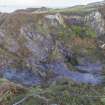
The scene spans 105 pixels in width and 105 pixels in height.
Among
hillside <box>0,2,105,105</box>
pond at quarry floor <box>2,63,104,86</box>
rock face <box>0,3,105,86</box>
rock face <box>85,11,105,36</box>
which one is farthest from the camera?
rock face <box>85,11,105,36</box>

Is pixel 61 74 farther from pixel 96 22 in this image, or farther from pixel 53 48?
pixel 96 22

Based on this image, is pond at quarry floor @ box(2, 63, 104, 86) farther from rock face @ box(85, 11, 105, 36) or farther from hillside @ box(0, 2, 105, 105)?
rock face @ box(85, 11, 105, 36)

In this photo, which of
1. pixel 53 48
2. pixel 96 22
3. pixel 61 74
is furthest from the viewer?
pixel 96 22

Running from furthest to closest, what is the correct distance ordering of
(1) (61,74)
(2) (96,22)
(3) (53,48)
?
(2) (96,22)
(3) (53,48)
(1) (61,74)

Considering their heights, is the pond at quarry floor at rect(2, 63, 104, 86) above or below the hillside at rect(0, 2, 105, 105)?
below

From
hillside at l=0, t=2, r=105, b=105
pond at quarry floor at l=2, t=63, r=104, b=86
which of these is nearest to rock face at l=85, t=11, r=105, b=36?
hillside at l=0, t=2, r=105, b=105

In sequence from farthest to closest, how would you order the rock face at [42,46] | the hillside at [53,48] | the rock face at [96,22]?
the rock face at [96,22] < the rock face at [42,46] < the hillside at [53,48]

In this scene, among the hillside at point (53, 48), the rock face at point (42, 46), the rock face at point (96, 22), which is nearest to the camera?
the hillside at point (53, 48)

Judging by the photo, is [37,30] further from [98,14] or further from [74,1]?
[74,1]

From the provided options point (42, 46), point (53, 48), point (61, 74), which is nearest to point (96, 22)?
point (53, 48)

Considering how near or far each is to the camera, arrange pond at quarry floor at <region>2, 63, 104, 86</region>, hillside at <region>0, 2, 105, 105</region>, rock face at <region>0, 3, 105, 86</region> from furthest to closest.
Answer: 1. rock face at <region>0, 3, 105, 86</region>
2. hillside at <region>0, 2, 105, 105</region>
3. pond at quarry floor at <region>2, 63, 104, 86</region>

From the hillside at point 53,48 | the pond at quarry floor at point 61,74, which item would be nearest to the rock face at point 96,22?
the hillside at point 53,48

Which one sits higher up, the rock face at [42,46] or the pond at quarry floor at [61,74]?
the rock face at [42,46]

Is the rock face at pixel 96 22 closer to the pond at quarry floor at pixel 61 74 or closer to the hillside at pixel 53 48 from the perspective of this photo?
the hillside at pixel 53 48
